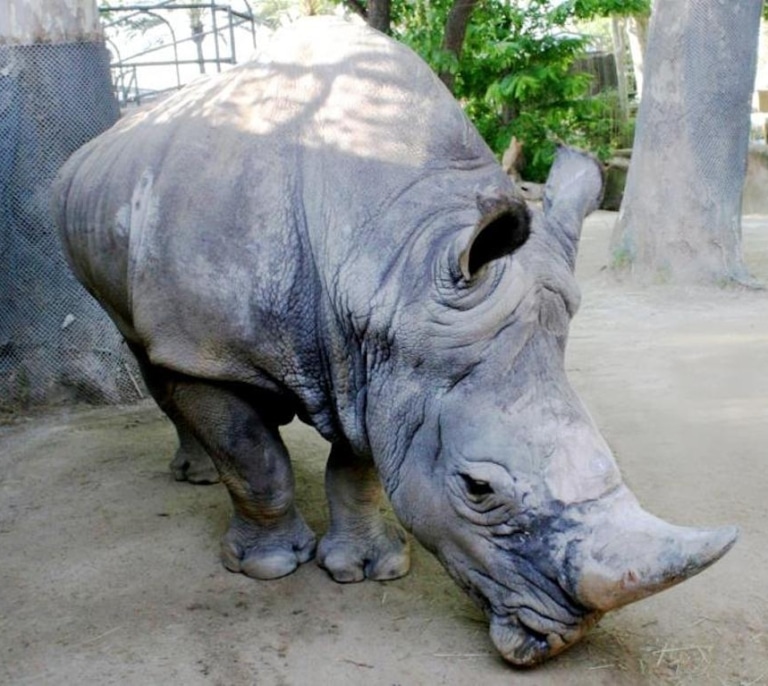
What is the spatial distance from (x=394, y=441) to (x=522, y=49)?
16227mm

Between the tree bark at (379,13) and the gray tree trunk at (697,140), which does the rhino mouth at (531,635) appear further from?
the tree bark at (379,13)

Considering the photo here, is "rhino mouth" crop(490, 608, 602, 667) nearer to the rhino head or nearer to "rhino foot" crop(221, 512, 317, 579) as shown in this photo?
the rhino head

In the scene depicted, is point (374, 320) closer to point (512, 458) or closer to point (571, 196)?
point (512, 458)

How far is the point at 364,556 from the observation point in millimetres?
4500

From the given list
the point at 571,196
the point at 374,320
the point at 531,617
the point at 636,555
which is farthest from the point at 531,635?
the point at 571,196

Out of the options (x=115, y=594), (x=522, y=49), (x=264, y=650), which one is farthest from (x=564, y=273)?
(x=522, y=49)

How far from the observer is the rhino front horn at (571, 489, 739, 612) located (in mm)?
3125

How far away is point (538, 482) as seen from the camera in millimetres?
3361

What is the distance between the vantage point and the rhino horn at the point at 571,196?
12.9 feet

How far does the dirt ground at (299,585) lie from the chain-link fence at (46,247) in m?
0.23

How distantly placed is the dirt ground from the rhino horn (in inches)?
50.4

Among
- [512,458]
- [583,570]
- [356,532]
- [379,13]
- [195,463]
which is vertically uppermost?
[379,13]

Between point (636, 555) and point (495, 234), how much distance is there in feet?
3.08

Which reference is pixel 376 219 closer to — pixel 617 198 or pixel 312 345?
pixel 312 345
